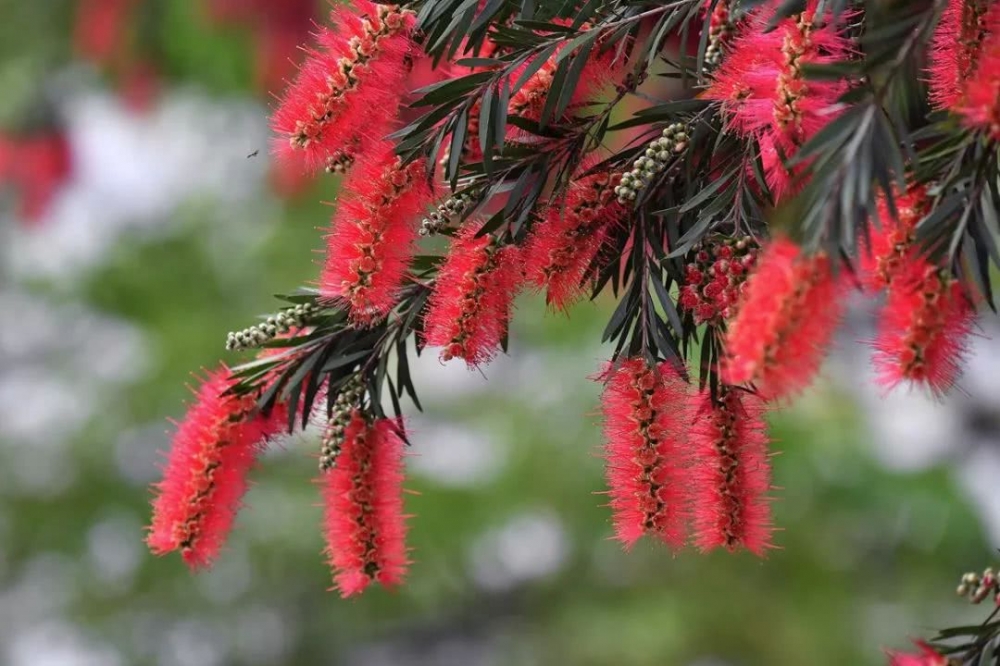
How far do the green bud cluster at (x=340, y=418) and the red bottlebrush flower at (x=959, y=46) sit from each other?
0.58 metres

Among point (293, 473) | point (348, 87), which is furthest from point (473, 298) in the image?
point (293, 473)

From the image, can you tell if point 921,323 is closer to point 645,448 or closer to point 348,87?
point 645,448

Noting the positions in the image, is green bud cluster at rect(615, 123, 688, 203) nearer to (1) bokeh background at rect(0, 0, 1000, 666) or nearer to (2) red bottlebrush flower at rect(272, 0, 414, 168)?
(2) red bottlebrush flower at rect(272, 0, 414, 168)

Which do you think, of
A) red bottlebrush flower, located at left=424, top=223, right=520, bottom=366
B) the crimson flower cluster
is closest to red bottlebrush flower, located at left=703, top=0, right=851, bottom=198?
the crimson flower cluster

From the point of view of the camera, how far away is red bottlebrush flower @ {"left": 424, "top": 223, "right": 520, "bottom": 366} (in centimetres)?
104

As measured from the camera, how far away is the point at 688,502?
1094 millimetres

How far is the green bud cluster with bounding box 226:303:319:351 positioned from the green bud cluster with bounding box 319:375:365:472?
92 millimetres

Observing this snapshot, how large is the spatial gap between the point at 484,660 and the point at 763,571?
4.22 feet

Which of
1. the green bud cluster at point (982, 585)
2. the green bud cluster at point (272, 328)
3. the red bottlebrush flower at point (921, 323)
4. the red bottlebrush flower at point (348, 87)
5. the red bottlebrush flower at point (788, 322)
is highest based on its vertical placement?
the red bottlebrush flower at point (348, 87)

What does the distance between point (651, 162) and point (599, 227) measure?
0.07 metres

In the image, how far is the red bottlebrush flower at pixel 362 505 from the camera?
123cm

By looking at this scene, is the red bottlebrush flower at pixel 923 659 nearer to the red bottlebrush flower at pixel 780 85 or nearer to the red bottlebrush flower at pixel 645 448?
the red bottlebrush flower at pixel 645 448

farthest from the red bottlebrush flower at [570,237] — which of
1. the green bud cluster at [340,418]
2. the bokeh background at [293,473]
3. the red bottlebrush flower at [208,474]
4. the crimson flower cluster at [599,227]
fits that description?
the bokeh background at [293,473]

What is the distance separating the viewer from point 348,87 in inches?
41.0
